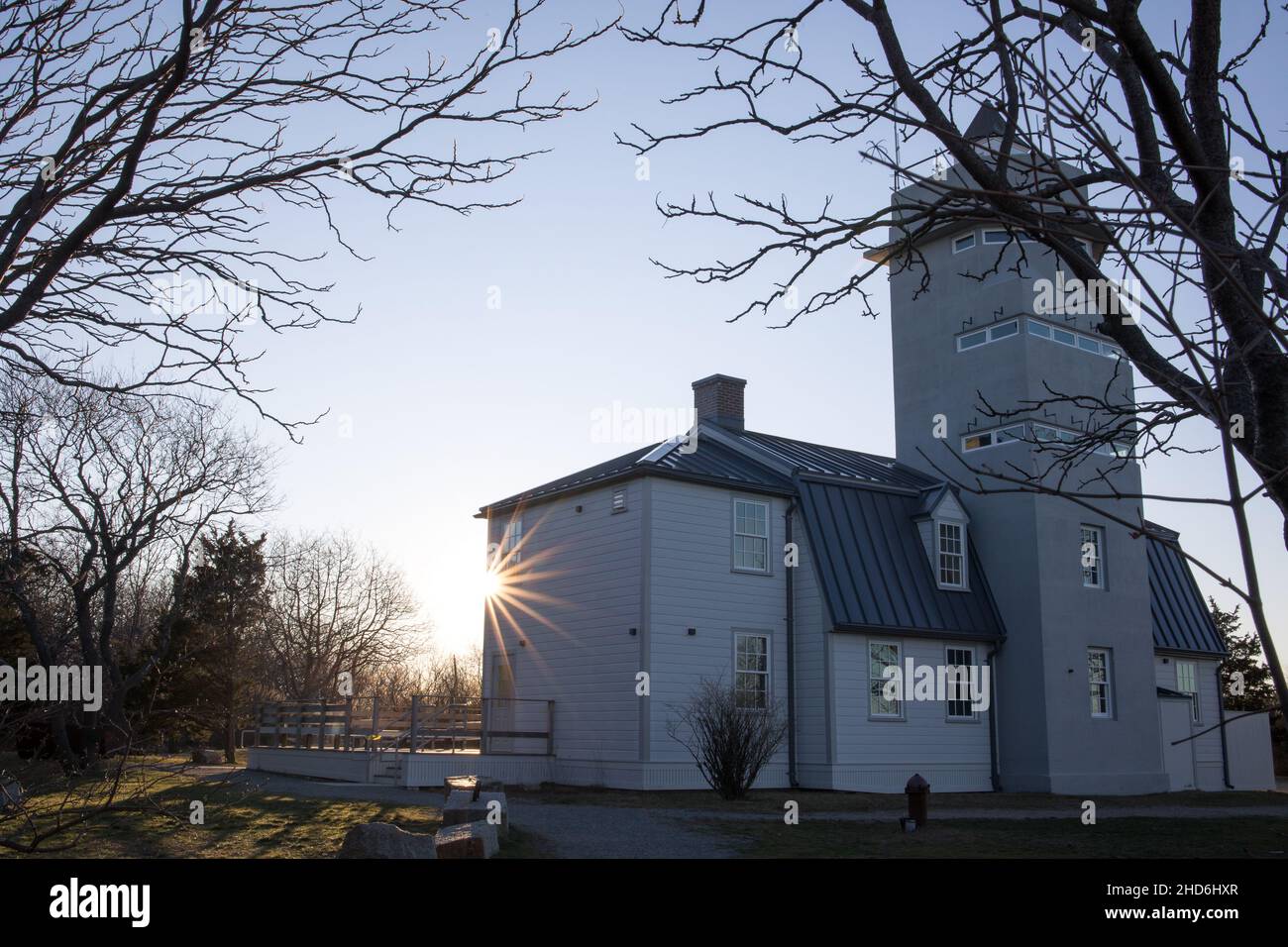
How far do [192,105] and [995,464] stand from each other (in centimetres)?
2234

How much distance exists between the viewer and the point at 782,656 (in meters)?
22.8

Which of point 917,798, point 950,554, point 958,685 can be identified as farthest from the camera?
point 950,554

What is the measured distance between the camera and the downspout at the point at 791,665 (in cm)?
→ 2208

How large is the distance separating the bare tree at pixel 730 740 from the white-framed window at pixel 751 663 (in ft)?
5.71

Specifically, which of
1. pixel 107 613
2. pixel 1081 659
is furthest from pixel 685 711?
pixel 107 613

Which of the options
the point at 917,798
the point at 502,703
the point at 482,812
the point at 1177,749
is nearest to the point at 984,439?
the point at 1177,749

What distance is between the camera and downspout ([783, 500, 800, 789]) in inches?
869

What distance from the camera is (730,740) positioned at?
18.9 m

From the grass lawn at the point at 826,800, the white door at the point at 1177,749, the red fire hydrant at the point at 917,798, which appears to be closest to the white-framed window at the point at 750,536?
the grass lawn at the point at 826,800

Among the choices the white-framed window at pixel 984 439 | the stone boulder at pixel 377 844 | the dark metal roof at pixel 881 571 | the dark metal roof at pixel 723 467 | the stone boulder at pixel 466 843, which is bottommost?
the stone boulder at pixel 466 843

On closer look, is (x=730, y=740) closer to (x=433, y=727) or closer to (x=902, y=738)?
(x=902, y=738)

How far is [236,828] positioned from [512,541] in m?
14.2

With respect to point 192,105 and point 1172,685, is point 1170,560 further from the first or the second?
point 192,105

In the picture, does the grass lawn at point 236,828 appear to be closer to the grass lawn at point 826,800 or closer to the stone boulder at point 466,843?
the stone boulder at point 466,843
